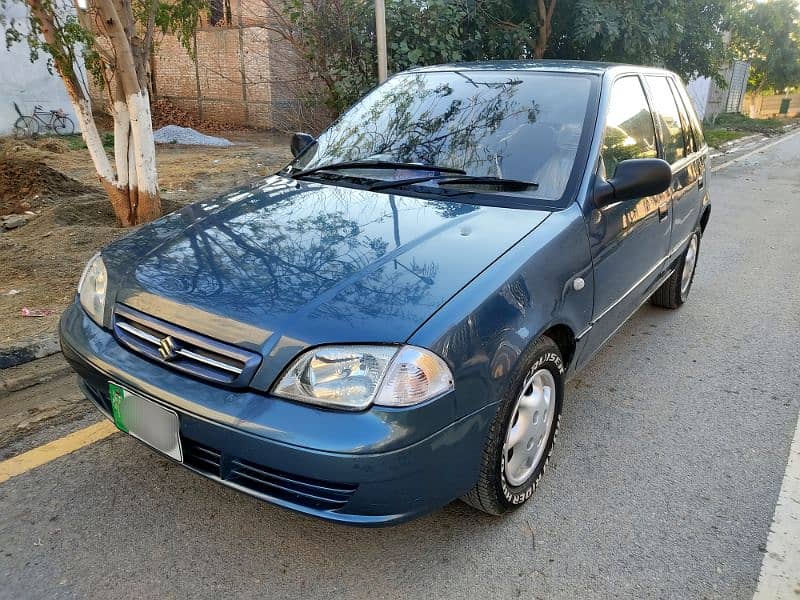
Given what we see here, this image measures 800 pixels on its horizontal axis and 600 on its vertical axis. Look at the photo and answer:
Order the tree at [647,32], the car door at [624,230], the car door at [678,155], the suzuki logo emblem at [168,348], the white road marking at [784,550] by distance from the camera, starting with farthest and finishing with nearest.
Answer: the tree at [647,32] < the car door at [678,155] < the car door at [624,230] < the white road marking at [784,550] < the suzuki logo emblem at [168,348]

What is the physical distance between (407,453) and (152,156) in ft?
15.8

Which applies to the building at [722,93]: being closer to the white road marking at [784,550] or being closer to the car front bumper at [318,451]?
the white road marking at [784,550]

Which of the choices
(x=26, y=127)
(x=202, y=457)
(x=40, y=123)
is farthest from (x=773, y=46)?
(x=202, y=457)

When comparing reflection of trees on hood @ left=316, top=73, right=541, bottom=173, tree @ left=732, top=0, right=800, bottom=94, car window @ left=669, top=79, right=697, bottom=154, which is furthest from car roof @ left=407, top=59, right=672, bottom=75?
tree @ left=732, top=0, right=800, bottom=94

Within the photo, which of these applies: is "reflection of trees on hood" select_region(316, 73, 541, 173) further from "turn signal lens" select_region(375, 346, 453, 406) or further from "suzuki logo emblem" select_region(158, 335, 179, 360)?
"suzuki logo emblem" select_region(158, 335, 179, 360)

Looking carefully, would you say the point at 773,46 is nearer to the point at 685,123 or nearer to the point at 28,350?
the point at 685,123

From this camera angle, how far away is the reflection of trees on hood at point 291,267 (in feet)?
6.71

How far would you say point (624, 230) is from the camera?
3043mm

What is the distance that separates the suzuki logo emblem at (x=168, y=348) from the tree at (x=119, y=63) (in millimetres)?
3948

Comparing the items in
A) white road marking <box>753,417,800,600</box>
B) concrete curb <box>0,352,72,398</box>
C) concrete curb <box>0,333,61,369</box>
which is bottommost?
white road marking <box>753,417,800,600</box>

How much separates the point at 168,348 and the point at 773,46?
108ft

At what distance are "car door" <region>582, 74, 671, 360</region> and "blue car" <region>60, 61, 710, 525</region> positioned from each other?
0.06 ft

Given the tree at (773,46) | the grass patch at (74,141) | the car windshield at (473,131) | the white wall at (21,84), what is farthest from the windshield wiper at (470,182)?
the tree at (773,46)

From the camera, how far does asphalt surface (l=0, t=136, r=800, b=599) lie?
2.15m
